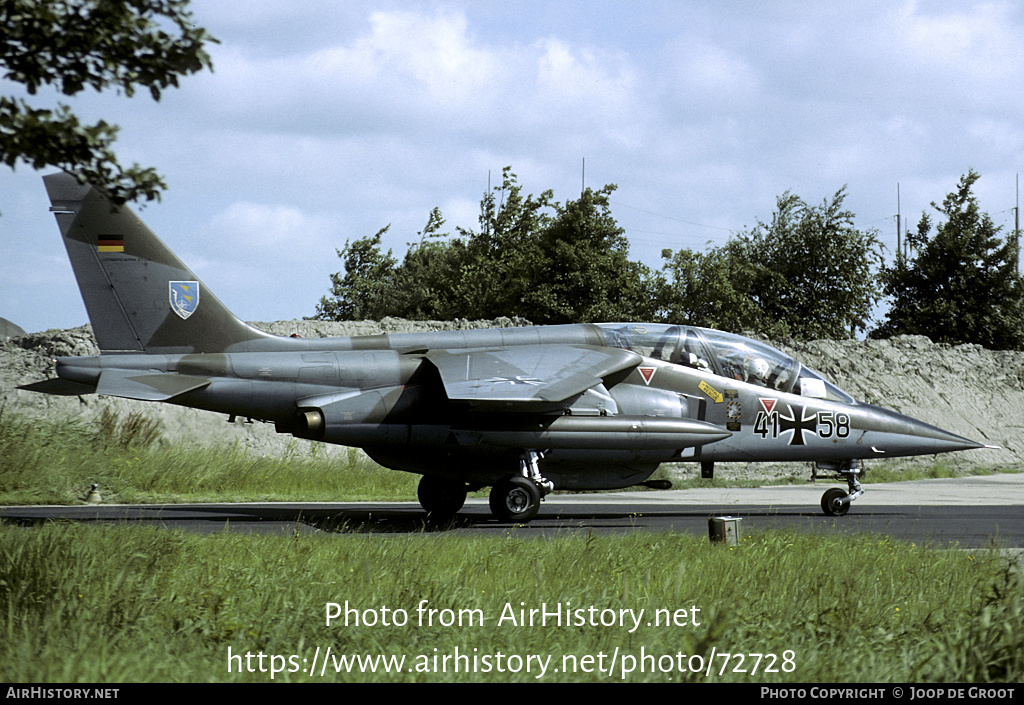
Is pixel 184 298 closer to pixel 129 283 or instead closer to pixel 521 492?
pixel 129 283

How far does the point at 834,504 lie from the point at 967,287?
86.1 ft

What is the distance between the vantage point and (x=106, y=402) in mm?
24328

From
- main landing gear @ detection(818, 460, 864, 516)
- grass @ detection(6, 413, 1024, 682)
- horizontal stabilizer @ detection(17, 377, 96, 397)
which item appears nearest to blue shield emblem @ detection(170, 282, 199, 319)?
horizontal stabilizer @ detection(17, 377, 96, 397)

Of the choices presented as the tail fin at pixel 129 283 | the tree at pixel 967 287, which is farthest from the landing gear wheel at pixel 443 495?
the tree at pixel 967 287

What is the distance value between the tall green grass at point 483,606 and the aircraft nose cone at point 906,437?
613 centimetres

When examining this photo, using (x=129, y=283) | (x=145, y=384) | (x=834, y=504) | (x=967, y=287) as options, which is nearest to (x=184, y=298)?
(x=129, y=283)

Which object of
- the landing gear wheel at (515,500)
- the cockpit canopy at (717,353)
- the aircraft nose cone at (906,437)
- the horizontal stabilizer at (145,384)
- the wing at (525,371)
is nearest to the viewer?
the horizontal stabilizer at (145,384)

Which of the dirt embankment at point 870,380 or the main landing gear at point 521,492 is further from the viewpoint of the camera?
the dirt embankment at point 870,380

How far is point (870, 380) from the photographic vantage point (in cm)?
3058

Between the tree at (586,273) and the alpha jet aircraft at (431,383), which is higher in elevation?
→ the tree at (586,273)

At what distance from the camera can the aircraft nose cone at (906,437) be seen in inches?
563

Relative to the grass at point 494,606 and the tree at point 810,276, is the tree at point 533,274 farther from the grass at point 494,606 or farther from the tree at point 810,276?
the grass at point 494,606

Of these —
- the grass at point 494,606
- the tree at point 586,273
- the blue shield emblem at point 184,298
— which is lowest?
the grass at point 494,606
